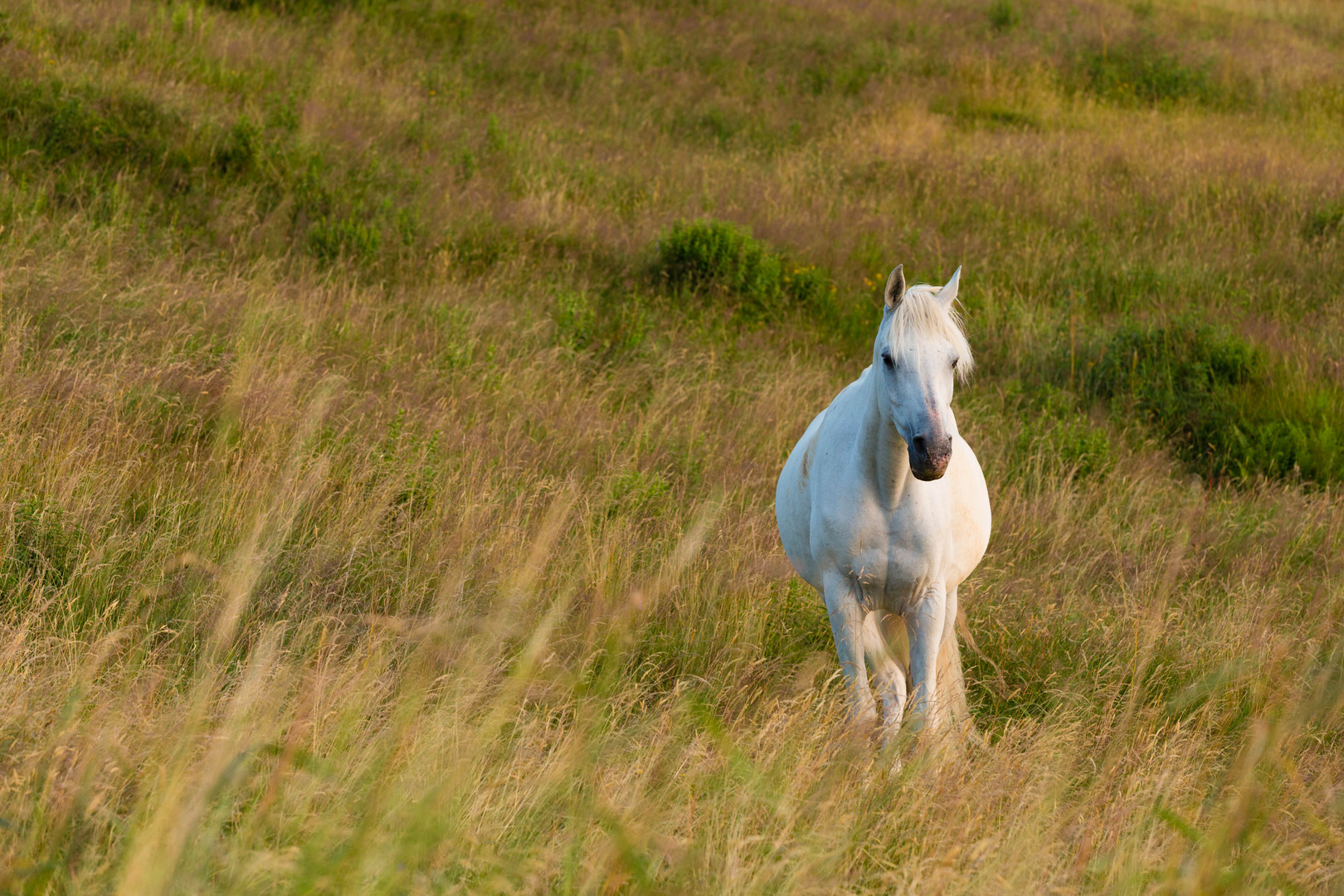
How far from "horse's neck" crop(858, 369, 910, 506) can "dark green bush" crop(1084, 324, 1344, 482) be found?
4425 mm

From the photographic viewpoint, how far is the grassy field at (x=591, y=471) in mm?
2344

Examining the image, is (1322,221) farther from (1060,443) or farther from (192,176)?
(192,176)

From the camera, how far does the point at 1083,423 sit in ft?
23.4

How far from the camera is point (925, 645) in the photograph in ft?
11.1

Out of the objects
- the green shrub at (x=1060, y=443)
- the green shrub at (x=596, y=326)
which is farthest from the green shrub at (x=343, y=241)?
the green shrub at (x=1060, y=443)

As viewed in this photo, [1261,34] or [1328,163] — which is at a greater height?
[1261,34]

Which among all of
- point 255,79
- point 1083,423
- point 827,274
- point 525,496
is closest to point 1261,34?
point 827,274

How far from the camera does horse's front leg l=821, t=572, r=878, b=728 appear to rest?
11.0 feet

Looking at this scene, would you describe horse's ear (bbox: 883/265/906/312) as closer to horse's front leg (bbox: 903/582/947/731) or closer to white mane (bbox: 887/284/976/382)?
white mane (bbox: 887/284/976/382)

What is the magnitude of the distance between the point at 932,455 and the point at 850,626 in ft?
2.84

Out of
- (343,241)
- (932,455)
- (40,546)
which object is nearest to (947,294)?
(932,455)

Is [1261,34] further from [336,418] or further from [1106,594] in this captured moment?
[336,418]

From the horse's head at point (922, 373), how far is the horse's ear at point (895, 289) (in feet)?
0.18

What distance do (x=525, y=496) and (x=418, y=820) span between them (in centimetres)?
331
